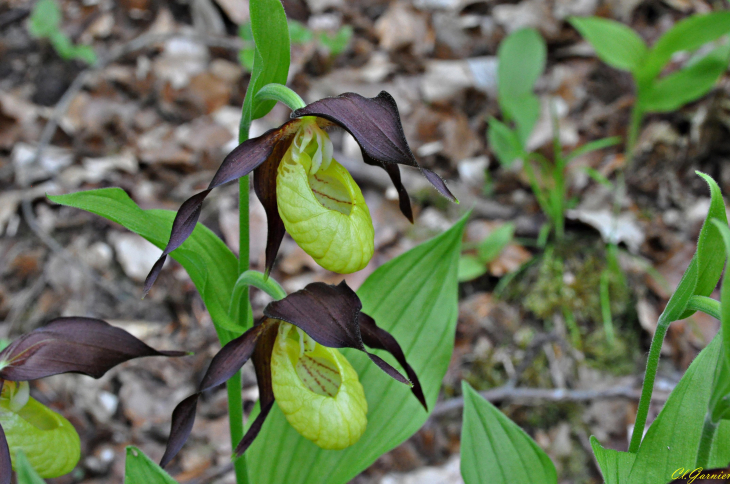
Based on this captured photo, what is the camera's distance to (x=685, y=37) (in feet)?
8.60

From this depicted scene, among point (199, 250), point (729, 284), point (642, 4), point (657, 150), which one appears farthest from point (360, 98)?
point (642, 4)

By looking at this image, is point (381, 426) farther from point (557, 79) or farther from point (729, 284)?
point (557, 79)

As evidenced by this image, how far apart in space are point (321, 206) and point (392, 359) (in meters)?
0.51

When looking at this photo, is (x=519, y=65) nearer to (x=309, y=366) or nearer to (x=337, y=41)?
(x=337, y=41)

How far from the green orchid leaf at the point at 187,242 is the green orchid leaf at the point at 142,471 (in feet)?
0.90

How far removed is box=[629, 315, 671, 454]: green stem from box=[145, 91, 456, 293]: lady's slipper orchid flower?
0.41m

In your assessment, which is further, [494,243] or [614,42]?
[614,42]

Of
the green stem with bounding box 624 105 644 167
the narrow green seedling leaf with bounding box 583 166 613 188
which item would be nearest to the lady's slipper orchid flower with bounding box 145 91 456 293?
the narrow green seedling leaf with bounding box 583 166 613 188

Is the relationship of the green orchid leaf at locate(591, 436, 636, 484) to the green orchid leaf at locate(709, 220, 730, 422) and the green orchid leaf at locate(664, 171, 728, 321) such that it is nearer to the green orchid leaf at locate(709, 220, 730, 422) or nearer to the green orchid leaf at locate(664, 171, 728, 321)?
the green orchid leaf at locate(709, 220, 730, 422)

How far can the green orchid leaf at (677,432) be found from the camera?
38.0 inches

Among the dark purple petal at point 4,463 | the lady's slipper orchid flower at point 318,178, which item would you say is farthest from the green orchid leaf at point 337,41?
the dark purple petal at point 4,463

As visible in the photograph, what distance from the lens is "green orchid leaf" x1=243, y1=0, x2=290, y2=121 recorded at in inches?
38.7

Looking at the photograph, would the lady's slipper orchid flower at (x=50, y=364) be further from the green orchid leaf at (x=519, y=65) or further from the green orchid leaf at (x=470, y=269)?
the green orchid leaf at (x=519, y=65)

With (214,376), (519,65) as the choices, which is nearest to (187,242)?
(214,376)
